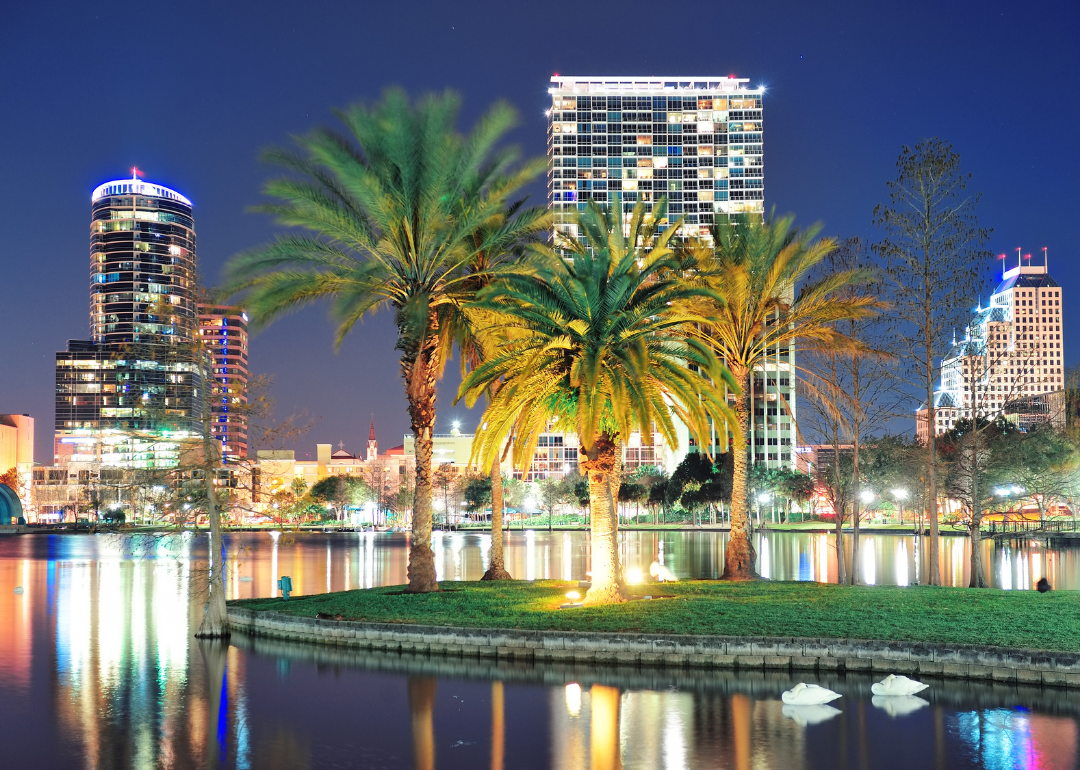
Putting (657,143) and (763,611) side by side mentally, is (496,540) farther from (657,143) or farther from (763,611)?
(657,143)

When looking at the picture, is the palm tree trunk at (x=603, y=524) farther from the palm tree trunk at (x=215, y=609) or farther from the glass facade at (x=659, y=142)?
the glass facade at (x=659, y=142)

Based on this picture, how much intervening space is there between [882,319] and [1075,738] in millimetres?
19331

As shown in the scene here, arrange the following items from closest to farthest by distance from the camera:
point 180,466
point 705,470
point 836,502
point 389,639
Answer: point 389,639 → point 180,466 → point 836,502 → point 705,470

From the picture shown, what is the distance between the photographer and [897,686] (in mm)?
14898

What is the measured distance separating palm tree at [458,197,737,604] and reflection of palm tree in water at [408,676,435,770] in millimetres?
6885

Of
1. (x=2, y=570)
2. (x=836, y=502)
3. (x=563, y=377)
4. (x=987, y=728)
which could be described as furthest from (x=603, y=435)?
(x=2, y=570)

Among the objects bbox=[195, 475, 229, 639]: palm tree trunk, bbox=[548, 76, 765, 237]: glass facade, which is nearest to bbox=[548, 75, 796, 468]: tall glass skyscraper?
bbox=[548, 76, 765, 237]: glass facade

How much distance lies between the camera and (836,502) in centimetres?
3691

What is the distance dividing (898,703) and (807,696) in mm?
1411

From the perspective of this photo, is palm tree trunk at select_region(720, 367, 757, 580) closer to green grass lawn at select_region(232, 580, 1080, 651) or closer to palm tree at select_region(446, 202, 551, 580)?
green grass lawn at select_region(232, 580, 1080, 651)

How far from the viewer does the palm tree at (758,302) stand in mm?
28203

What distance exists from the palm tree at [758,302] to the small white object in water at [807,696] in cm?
1353

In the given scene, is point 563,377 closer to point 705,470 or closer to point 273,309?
point 273,309

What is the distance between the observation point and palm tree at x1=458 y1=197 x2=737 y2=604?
71.4 feet
